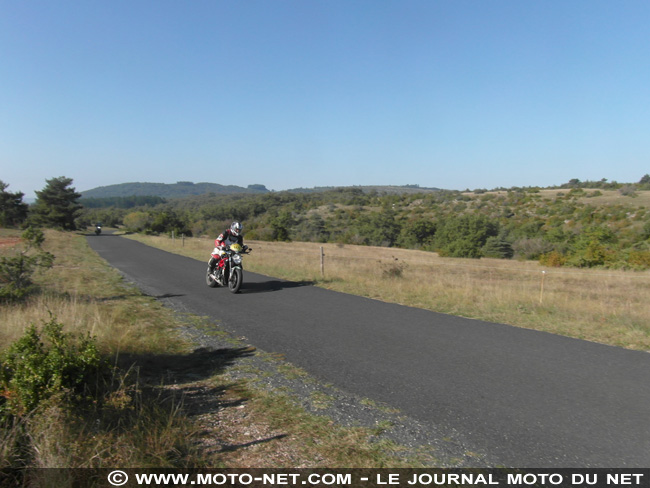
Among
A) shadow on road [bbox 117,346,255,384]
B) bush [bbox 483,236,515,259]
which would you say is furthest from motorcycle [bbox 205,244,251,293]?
bush [bbox 483,236,515,259]

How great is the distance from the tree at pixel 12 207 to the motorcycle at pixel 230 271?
5960 centimetres

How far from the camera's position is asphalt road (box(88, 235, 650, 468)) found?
381 cm

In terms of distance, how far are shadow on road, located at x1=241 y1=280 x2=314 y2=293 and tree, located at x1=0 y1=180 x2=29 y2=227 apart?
196 ft

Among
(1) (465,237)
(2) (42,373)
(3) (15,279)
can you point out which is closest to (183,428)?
(2) (42,373)

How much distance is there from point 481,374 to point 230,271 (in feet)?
26.4

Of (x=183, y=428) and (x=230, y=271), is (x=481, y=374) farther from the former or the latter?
(x=230, y=271)

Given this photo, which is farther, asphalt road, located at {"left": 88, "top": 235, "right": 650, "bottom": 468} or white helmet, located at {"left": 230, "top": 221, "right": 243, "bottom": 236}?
white helmet, located at {"left": 230, "top": 221, "right": 243, "bottom": 236}

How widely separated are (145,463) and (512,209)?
6982cm

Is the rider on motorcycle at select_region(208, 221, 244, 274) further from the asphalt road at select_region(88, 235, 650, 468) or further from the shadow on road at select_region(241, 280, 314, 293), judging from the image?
the asphalt road at select_region(88, 235, 650, 468)

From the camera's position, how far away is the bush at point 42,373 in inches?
146

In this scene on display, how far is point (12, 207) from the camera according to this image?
63375 millimetres

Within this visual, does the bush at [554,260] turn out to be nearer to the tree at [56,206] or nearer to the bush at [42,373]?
the bush at [42,373]

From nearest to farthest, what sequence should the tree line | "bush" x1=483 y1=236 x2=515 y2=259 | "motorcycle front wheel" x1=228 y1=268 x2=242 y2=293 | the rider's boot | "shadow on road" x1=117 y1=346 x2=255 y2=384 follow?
"shadow on road" x1=117 y1=346 x2=255 y2=384, "motorcycle front wheel" x1=228 y1=268 x2=242 y2=293, the rider's boot, the tree line, "bush" x1=483 y1=236 x2=515 y2=259

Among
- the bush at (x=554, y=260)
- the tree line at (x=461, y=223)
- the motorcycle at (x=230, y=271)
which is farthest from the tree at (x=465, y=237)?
the motorcycle at (x=230, y=271)
